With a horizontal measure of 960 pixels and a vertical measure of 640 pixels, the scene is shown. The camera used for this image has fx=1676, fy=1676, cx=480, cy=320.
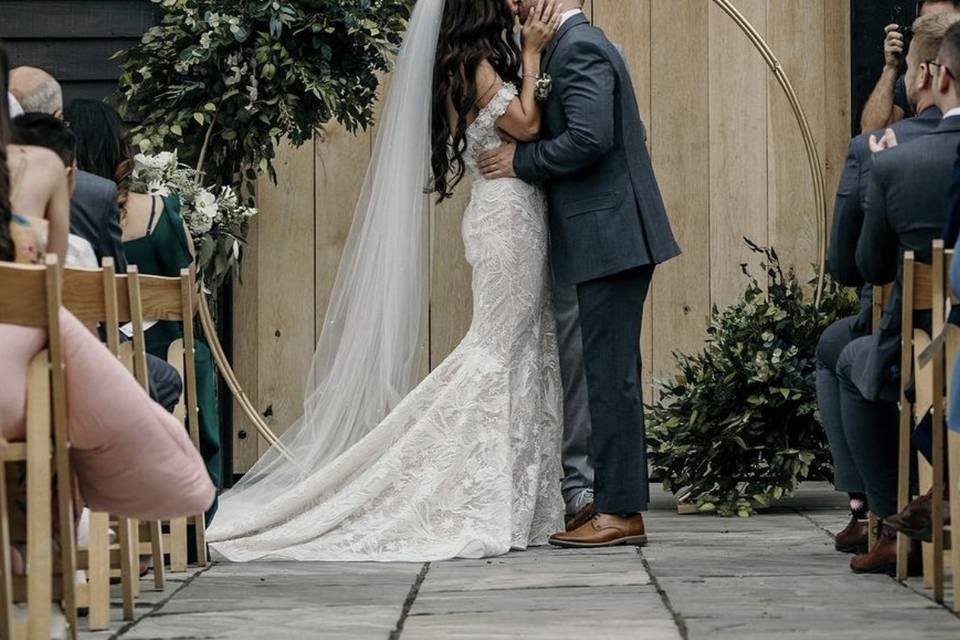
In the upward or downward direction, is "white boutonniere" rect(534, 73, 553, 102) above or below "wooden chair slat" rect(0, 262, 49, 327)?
above

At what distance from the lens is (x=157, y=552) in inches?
181

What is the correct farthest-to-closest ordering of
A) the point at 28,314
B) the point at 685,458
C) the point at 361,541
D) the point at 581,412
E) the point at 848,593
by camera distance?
the point at 685,458 < the point at 581,412 < the point at 361,541 < the point at 848,593 < the point at 28,314

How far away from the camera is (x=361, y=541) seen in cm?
543

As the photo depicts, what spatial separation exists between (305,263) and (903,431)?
3.53 m

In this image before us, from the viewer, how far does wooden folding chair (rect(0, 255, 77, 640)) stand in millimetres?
3211

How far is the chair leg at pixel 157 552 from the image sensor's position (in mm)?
4559

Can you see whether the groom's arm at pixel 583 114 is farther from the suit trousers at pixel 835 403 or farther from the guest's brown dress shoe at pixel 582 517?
the guest's brown dress shoe at pixel 582 517

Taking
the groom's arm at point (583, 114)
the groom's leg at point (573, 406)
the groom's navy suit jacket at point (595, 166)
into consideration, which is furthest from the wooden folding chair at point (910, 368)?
the groom's leg at point (573, 406)

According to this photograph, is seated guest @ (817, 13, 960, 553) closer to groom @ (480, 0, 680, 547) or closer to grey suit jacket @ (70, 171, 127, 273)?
groom @ (480, 0, 680, 547)

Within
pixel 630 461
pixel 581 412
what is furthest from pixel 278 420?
pixel 630 461

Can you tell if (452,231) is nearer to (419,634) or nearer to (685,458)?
(685,458)

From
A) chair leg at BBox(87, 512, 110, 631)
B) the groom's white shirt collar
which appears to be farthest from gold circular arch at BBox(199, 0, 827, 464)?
chair leg at BBox(87, 512, 110, 631)

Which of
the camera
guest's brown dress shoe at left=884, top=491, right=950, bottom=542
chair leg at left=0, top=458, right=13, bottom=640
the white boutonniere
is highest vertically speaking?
the camera

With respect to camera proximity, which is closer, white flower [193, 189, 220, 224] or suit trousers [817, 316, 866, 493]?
suit trousers [817, 316, 866, 493]
